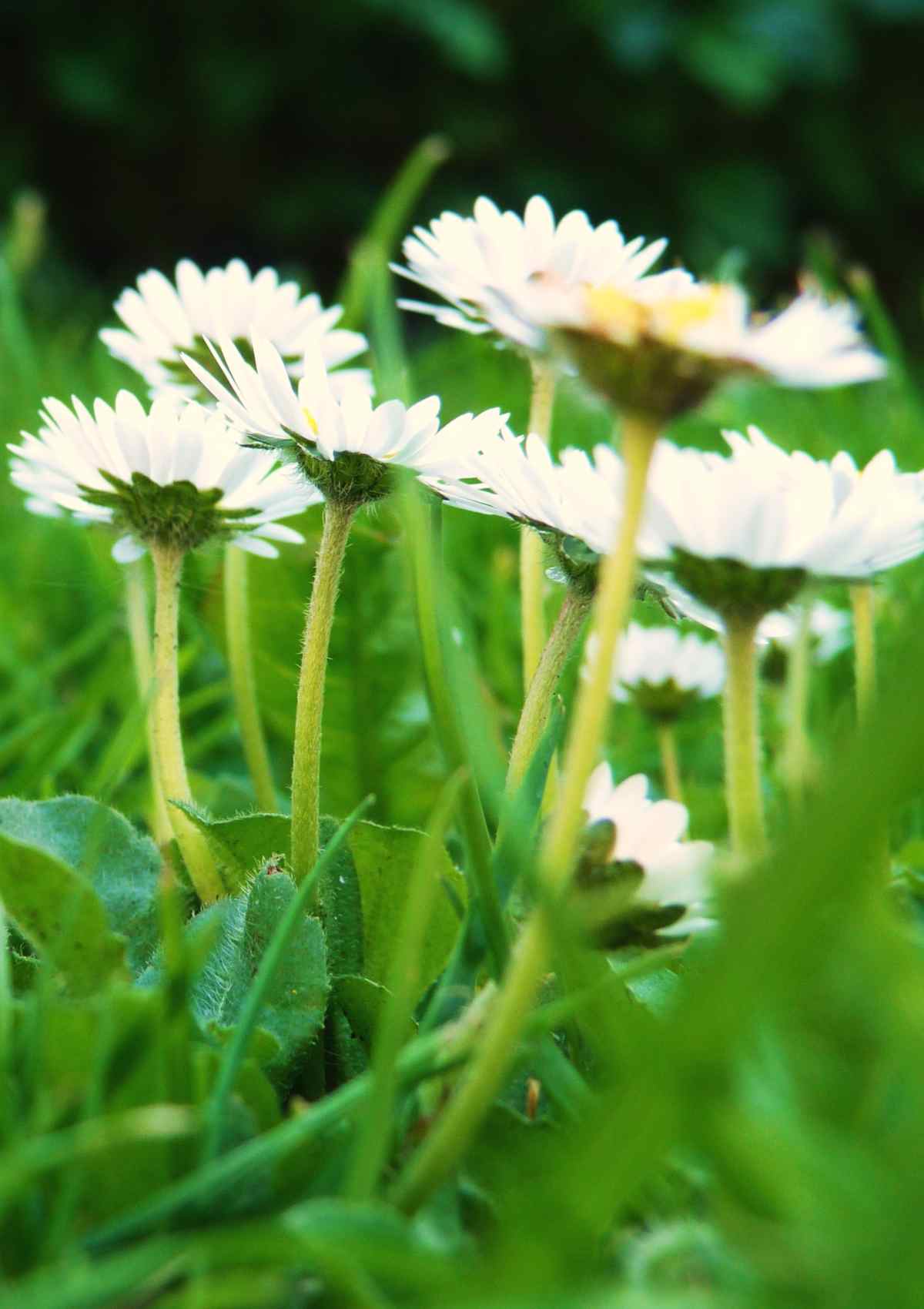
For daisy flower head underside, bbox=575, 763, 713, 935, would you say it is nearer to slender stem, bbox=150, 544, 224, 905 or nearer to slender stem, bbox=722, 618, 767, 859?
slender stem, bbox=722, 618, 767, 859

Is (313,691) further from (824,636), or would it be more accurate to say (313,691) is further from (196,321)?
(824,636)

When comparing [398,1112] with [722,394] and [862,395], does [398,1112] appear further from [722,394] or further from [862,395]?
[862,395]

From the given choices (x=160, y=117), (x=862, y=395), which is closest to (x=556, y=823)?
(x=862, y=395)

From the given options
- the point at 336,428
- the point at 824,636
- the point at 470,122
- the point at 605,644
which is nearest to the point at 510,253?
the point at 336,428

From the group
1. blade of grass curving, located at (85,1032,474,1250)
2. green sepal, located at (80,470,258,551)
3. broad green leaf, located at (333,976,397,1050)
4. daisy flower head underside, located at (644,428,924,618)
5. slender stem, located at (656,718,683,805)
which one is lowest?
blade of grass curving, located at (85,1032,474,1250)

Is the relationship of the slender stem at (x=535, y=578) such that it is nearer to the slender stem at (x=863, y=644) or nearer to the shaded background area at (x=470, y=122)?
the slender stem at (x=863, y=644)

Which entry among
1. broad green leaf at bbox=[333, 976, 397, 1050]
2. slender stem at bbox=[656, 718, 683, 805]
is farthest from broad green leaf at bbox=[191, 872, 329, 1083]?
slender stem at bbox=[656, 718, 683, 805]

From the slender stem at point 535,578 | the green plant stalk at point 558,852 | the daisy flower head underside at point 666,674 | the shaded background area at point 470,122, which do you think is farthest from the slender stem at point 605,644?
the shaded background area at point 470,122
